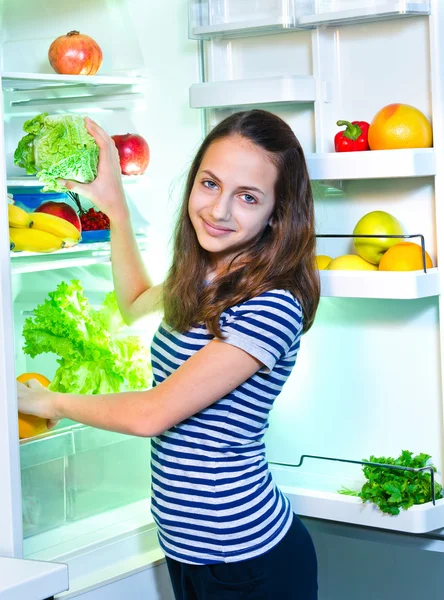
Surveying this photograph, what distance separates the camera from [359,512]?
6.07 feet

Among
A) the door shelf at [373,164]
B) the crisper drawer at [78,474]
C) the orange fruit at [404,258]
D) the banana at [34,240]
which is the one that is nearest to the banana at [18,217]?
the banana at [34,240]

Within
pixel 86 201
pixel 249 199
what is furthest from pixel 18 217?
pixel 249 199

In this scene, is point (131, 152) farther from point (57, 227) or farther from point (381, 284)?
point (381, 284)

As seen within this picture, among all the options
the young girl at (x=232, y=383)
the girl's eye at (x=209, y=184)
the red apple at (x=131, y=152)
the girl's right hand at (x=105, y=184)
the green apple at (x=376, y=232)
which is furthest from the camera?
the red apple at (x=131, y=152)

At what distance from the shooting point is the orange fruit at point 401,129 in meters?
1.83

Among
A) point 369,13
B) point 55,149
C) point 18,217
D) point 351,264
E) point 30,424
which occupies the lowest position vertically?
point 30,424

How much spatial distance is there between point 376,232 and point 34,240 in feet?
2.16

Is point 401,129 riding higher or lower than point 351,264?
higher

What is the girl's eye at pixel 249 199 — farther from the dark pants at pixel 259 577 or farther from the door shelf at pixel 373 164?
the dark pants at pixel 259 577

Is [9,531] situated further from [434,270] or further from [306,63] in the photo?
[306,63]

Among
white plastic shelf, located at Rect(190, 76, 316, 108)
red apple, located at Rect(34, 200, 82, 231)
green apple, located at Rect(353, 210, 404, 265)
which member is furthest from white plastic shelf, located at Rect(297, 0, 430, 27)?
red apple, located at Rect(34, 200, 82, 231)

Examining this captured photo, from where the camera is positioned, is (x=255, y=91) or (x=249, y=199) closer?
(x=249, y=199)

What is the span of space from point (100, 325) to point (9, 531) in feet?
1.68

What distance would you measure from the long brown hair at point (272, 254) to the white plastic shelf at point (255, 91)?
0.26 m
